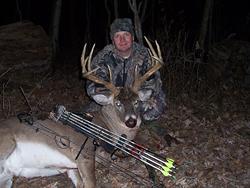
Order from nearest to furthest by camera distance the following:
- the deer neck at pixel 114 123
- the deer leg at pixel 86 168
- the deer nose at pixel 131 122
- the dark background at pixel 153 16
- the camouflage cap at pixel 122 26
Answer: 1. the deer leg at pixel 86 168
2. the deer nose at pixel 131 122
3. the deer neck at pixel 114 123
4. the camouflage cap at pixel 122 26
5. the dark background at pixel 153 16

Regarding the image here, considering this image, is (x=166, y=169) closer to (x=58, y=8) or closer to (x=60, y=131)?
(x=60, y=131)

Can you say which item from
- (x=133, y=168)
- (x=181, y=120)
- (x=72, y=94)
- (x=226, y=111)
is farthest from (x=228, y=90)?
(x=133, y=168)

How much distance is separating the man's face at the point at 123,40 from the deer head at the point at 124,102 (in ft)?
1.35

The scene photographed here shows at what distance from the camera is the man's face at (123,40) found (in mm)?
6039

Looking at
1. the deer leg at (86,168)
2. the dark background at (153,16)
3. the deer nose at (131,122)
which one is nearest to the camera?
the deer leg at (86,168)

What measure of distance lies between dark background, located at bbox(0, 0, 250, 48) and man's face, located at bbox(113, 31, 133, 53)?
20.0ft

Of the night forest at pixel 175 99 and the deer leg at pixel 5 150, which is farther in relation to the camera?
the night forest at pixel 175 99

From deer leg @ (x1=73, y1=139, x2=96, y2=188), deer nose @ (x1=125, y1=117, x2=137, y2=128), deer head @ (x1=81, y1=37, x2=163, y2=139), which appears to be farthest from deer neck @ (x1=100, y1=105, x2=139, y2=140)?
deer leg @ (x1=73, y1=139, x2=96, y2=188)

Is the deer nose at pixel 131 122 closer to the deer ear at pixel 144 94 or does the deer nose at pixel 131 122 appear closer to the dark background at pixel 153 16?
the deer ear at pixel 144 94

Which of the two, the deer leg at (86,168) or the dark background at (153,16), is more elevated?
the deer leg at (86,168)

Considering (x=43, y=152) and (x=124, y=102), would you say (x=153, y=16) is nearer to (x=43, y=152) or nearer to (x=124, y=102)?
(x=124, y=102)

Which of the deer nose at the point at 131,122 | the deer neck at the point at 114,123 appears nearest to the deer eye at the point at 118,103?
the deer neck at the point at 114,123

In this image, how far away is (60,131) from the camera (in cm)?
528

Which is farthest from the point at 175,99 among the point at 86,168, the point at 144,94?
the point at 86,168
